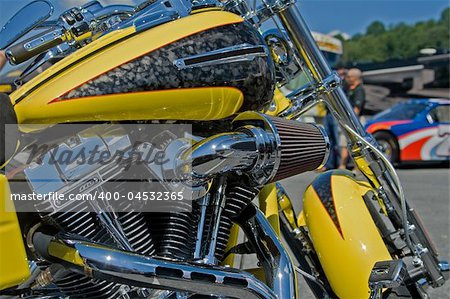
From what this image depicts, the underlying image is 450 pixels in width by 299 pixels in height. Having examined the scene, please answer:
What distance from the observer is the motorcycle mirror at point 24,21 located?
1.53 m

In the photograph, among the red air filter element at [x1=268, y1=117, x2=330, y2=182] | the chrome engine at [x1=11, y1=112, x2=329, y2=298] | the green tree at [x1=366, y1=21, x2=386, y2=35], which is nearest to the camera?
the chrome engine at [x1=11, y1=112, x2=329, y2=298]

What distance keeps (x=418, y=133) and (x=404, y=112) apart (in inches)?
26.4

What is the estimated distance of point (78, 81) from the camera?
1377mm

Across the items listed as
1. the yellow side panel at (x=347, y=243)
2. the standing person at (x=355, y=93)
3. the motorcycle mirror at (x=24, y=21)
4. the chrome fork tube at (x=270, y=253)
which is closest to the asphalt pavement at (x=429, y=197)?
the yellow side panel at (x=347, y=243)

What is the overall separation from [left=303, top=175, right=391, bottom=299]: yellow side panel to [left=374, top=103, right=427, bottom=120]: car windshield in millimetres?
8620

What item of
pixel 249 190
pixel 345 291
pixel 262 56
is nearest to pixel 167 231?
pixel 249 190

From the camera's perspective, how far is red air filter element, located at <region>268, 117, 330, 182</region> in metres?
1.60

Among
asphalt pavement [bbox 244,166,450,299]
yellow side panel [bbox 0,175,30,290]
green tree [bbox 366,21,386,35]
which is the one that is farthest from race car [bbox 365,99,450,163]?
green tree [bbox 366,21,386,35]

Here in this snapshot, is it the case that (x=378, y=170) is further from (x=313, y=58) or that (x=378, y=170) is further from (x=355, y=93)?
(x=355, y=93)

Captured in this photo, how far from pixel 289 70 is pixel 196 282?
87 cm

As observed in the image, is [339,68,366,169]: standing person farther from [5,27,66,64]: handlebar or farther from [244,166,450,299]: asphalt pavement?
[5,27,66,64]: handlebar

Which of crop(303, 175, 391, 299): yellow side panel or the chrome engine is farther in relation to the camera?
crop(303, 175, 391, 299): yellow side panel

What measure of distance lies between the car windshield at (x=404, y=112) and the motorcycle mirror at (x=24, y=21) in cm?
938

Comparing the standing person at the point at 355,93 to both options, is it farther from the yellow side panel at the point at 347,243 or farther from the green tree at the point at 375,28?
the green tree at the point at 375,28
